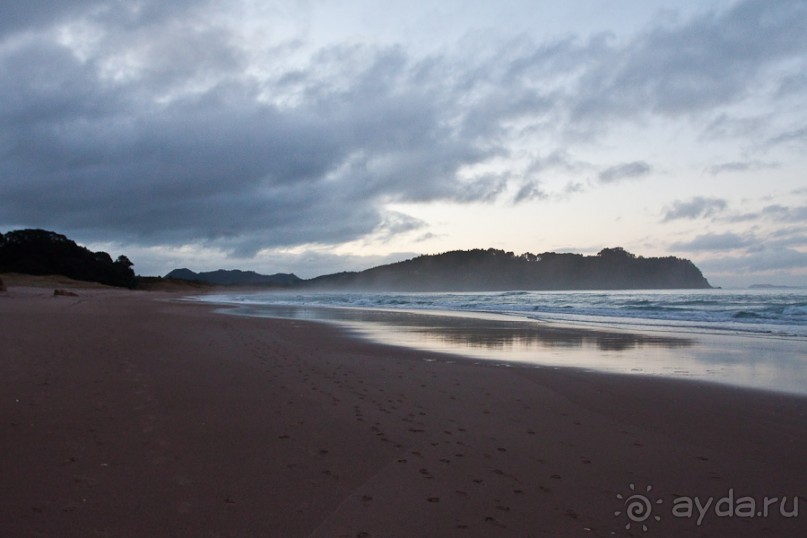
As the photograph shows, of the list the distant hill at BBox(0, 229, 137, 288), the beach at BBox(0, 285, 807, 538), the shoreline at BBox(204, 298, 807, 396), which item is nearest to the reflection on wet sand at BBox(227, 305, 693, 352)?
the shoreline at BBox(204, 298, 807, 396)

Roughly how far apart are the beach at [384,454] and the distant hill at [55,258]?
76.6 meters

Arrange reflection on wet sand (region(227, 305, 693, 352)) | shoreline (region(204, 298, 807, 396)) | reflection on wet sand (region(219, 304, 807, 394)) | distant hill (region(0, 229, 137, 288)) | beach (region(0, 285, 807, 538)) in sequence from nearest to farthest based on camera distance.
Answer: beach (region(0, 285, 807, 538)), shoreline (region(204, 298, 807, 396)), reflection on wet sand (region(219, 304, 807, 394)), reflection on wet sand (region(227, 305, 693, 352)), distant hill (region(0, 229, 137, 288))

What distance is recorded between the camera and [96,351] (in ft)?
33.0

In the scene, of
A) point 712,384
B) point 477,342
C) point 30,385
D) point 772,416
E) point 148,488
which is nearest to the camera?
point 148,488

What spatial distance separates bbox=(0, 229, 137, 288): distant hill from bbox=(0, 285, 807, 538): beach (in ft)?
251

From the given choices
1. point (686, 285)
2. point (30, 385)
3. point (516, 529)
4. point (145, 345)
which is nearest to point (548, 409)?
point (516, 529)

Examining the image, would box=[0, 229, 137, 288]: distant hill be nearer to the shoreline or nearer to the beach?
the shoreline

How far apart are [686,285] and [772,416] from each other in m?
134

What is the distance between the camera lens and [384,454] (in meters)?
4.80

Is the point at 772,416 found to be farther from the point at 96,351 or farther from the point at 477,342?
the point at 96,351

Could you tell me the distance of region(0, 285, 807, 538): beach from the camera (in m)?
Result: 3.54

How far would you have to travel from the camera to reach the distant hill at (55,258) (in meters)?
72.2

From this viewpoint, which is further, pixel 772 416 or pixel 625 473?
pixel 772 416

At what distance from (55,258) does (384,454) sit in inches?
3395
